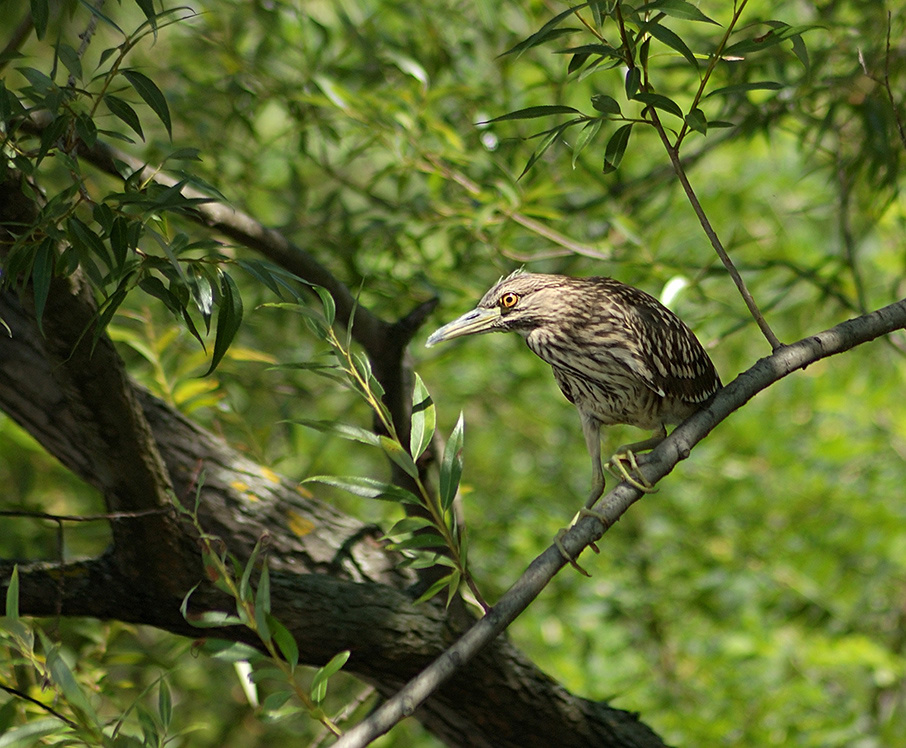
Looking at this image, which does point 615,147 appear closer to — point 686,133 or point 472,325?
point 686,133

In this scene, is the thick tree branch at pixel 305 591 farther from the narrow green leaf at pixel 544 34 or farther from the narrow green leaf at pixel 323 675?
the narrow green leaf at pixel 544 34

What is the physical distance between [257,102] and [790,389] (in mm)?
2665

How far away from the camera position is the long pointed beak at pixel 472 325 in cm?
198

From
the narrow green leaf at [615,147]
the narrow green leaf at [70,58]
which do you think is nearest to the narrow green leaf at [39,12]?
the narrow green leaf at [70,58]

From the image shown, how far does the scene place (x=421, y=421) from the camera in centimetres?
144

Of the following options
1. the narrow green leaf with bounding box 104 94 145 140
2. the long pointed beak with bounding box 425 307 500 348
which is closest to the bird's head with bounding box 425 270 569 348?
the long pointed beak with bounding box 425 307 500 348

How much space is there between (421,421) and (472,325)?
2.05 feet

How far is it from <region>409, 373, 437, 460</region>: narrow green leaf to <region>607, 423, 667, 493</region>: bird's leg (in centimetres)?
37

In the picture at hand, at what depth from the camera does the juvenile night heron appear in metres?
1.93

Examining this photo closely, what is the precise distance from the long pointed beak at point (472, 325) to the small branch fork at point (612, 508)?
0.55m

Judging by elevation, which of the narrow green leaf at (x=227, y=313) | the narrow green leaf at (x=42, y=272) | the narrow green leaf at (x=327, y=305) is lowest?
the narrow green leaf at (x=42, y=272)

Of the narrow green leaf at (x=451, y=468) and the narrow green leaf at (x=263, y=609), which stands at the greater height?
the narrow green leaf at (x=451, y=468)

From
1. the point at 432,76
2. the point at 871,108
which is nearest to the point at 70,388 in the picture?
the point at 432,76

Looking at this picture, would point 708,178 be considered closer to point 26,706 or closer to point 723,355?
point 723,355
